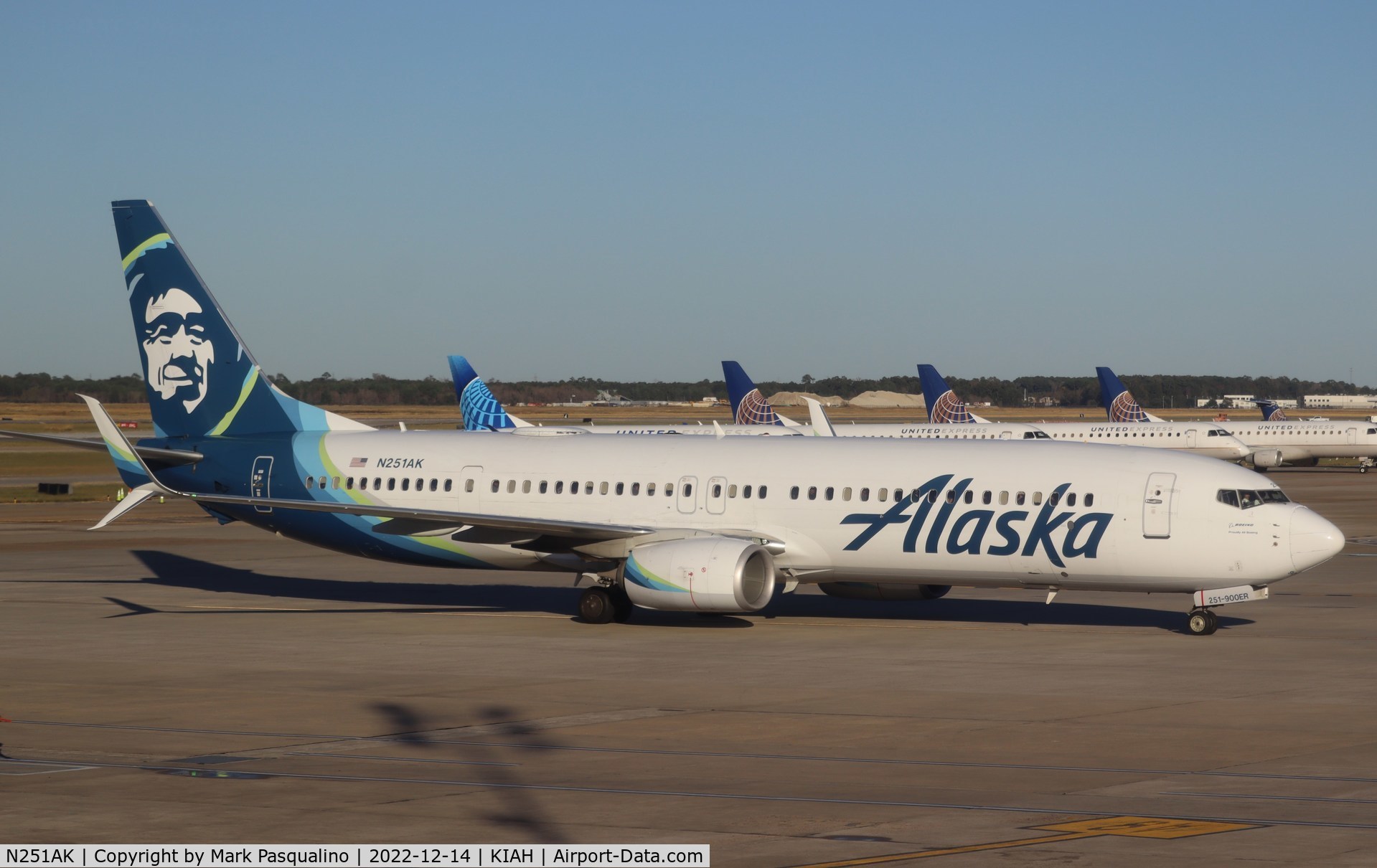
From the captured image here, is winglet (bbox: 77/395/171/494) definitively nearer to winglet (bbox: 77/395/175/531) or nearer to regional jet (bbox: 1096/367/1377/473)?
winglet (bbox: 77/395/175/531)

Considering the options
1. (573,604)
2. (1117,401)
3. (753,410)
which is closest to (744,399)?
(753,410)

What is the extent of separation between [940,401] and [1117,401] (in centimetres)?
2255

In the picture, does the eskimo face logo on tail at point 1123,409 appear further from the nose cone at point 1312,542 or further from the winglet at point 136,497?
the winglet at point 136,497

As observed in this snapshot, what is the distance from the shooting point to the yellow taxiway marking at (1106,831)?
44.9ft

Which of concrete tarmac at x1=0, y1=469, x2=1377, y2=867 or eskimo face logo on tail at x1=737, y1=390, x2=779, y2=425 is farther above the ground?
eskimo face logo on tail at x1=737, y1=390, x2=779, y2=425

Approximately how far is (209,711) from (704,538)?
11923mm

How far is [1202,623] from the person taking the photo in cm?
3048

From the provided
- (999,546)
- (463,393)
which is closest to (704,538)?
(999,546)

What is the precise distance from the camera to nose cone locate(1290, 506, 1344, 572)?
2888cm

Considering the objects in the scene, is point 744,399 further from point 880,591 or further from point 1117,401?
point 880,591

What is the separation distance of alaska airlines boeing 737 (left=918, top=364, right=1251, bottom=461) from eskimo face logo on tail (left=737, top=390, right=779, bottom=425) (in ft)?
53.4

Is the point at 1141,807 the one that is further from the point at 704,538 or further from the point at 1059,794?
the point at 704,538

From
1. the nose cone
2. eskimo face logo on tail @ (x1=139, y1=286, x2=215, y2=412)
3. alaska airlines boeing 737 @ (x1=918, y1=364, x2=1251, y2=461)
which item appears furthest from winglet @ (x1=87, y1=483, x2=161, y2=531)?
alaska airlines boeing 737 @ (x1=918, y1=364, x2=1251, y2=461)

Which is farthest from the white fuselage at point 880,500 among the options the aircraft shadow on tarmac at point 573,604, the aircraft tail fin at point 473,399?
the aircraft tail fin at point 473,399
